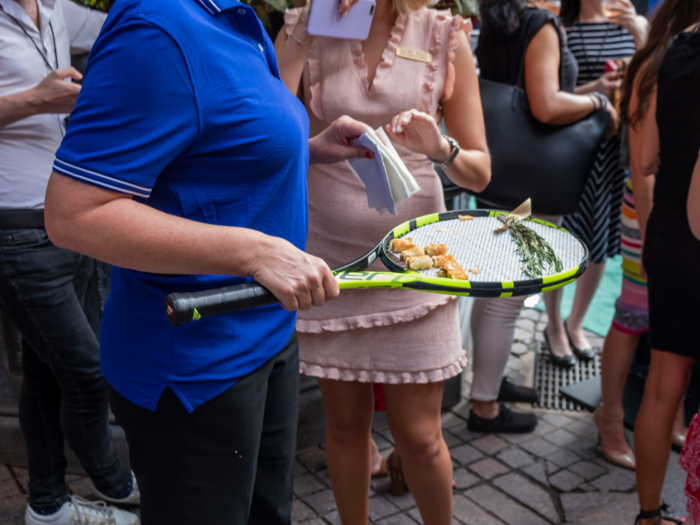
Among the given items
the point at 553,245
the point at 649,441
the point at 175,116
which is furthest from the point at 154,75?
the point at 649,441

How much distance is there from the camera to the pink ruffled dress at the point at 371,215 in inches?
76.8

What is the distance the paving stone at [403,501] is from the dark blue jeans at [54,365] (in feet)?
3.60

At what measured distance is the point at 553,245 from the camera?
1.67 m

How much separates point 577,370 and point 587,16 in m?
2.14

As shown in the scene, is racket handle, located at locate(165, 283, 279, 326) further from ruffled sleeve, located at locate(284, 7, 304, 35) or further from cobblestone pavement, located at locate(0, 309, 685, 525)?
cobblestone pavement, located at locate(0, 309, 685, 525)

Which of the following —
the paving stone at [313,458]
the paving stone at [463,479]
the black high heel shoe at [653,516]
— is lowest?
the paving stone at [313,458]

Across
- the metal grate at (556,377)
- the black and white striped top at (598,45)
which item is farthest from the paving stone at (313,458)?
the black and white striped top at (598,45)

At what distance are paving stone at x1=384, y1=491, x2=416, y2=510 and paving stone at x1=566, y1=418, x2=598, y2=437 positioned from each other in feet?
3.45

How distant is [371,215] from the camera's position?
1966 millimetres

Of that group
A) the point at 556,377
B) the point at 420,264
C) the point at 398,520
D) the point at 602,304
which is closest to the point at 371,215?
the point at 420,264

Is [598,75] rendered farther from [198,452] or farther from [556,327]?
[198,452]

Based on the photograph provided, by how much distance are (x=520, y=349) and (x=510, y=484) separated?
1.49 meters

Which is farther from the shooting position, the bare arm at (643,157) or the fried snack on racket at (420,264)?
the bare arm at (643,157)

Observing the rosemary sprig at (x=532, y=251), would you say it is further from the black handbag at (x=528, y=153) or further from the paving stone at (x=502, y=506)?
the paving stone at (x=502, y=506)
